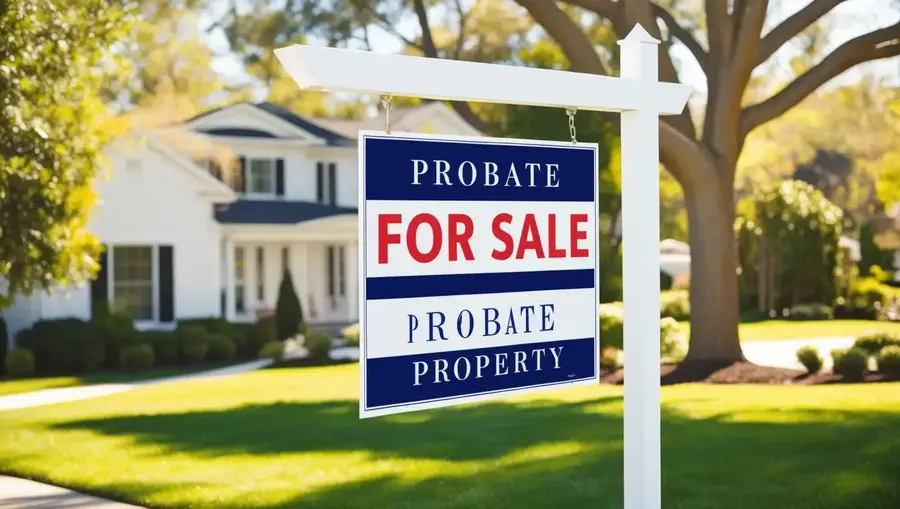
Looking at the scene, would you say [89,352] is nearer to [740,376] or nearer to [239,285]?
[239,285]

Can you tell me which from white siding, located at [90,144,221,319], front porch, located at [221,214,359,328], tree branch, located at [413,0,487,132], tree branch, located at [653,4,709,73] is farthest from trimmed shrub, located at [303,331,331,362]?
tree branch, located at [653,4,709,73]

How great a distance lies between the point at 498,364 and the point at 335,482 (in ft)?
15.4

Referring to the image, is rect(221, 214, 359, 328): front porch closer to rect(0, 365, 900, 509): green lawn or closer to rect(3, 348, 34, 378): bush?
rect(3, 348, 34, 378): bush

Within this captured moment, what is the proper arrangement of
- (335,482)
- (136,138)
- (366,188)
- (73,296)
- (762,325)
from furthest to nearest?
1. (762,325)
2. (136,138)
3. (73,296)
4. (335,482)
5. (366,188)

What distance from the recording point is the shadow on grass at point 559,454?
9172mm

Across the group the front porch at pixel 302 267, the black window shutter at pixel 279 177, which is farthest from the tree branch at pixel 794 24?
the black window shutter at pixel 279 177

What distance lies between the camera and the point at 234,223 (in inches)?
1243

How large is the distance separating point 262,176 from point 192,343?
9.37m

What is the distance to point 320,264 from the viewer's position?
35.8m

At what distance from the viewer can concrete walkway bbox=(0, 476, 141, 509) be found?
9812mm

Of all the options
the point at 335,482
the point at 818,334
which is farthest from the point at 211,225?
the point at 335,482

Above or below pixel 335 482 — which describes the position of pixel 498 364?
above

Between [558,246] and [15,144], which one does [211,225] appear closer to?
[15,144]

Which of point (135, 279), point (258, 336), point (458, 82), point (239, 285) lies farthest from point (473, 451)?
point (239, 285)
